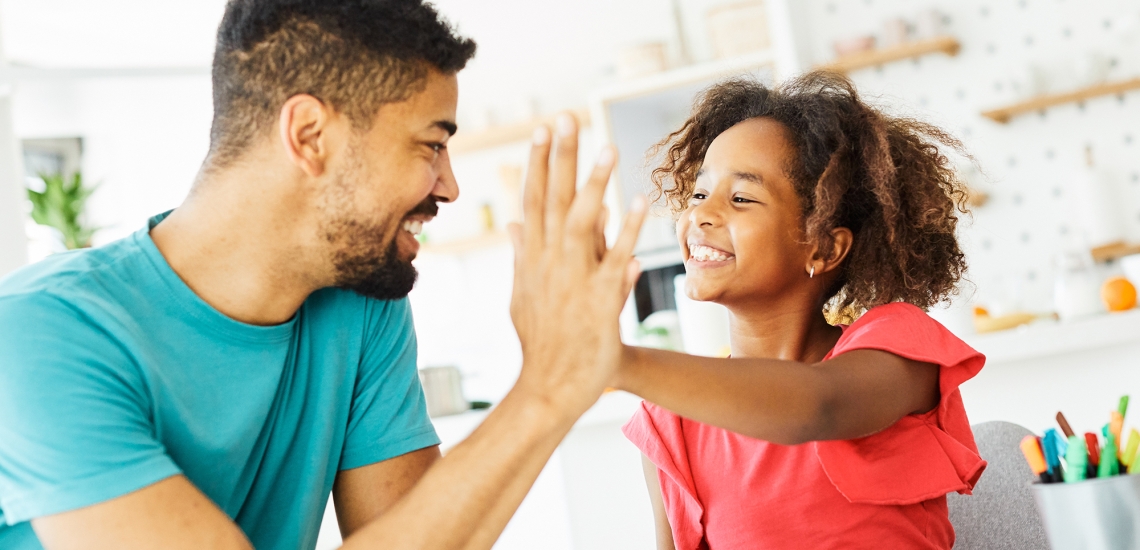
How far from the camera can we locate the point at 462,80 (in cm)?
546

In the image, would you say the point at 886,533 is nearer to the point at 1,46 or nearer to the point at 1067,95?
the point at 1,46

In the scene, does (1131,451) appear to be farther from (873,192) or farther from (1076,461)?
(873,192)

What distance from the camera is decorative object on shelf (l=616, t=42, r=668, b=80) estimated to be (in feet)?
15.1

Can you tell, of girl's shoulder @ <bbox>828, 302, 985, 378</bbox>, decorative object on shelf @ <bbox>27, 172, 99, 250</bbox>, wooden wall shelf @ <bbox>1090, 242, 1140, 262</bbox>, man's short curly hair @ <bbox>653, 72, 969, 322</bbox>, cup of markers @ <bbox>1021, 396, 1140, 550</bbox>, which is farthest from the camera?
wooden wall shelf @ <bbox>1090, 242, 1140, 262</bbox>

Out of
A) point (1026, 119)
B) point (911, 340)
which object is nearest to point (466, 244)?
point (1026, 119)

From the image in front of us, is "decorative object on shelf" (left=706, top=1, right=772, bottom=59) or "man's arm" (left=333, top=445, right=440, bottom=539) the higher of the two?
"decorative object on shelf" (left=706, top=1, right=772, bottom=59)

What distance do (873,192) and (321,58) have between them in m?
0.70

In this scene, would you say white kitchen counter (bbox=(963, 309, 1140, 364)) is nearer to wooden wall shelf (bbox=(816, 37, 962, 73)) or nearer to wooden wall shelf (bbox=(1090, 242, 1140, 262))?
wooden wall shelf (bbox=(1090, 242, 1140, 262))

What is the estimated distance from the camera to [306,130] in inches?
43.3

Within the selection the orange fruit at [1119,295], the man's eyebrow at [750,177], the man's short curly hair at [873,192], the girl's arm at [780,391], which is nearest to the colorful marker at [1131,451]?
the girl's arm at [780,391]

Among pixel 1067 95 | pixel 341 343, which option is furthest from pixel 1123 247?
pixel 341 343

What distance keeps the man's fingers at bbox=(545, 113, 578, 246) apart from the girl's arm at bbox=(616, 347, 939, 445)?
13cm

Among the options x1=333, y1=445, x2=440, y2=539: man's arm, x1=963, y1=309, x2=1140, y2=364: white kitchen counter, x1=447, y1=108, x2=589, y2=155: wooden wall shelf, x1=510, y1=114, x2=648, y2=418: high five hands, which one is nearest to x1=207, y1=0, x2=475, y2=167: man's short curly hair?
x1=510, y1=114, x2=648, y2=418: high five hands

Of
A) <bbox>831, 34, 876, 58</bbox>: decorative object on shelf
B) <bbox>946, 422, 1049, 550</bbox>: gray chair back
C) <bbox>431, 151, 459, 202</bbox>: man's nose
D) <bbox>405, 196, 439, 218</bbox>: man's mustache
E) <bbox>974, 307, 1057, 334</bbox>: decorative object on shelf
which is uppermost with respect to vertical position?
<bbox>831, 34, 876, 58</bbox>: decorative object on shelf
